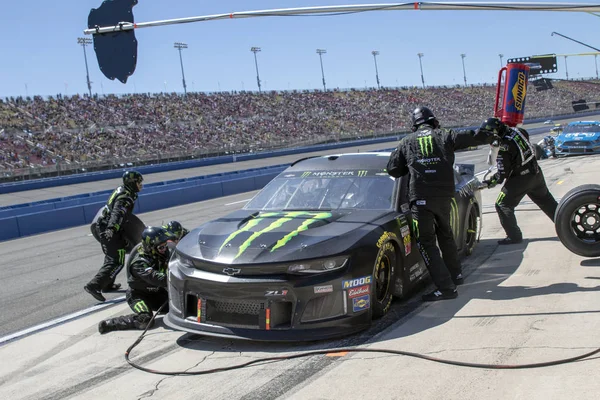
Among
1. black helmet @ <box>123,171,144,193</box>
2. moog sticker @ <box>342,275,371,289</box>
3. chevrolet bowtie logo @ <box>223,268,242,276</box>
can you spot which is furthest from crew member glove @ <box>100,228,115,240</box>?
moog sticker @ <box>342,275,371,289</box>

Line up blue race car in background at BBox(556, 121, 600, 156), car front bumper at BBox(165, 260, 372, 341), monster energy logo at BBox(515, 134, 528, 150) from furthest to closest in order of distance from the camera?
blue race car in background at BBox(556, 121, 600, 156) < monster energy logo at BBox(515, 134, 528, 150) < car front bumper at BBox(165, 260, 372, 341)

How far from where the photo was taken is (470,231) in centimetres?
786

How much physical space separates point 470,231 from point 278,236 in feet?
11.5

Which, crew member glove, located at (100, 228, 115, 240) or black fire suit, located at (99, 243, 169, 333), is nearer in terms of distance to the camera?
black fire suit, located at (99, 243, 169, 333)

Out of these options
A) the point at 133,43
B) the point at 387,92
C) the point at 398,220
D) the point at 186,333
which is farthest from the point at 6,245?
the point at 387,92

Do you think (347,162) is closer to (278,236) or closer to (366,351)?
(278,236)

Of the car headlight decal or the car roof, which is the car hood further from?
the car roof

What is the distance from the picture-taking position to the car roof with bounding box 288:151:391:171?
6.62 m

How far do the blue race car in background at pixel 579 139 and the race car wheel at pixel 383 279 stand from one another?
20.7 meters

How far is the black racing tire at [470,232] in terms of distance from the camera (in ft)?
25.3

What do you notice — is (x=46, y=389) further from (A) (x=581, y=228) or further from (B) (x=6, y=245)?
(B) (x=6, y=245)

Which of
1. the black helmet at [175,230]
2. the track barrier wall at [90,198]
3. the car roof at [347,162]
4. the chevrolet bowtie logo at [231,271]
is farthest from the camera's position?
the track barrier wall at [90,198]

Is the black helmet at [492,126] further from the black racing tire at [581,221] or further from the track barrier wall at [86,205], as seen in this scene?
A: the track barrier wall at [86,205]

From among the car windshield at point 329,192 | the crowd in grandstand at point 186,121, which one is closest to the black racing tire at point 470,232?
the car windshield at point 329,192
